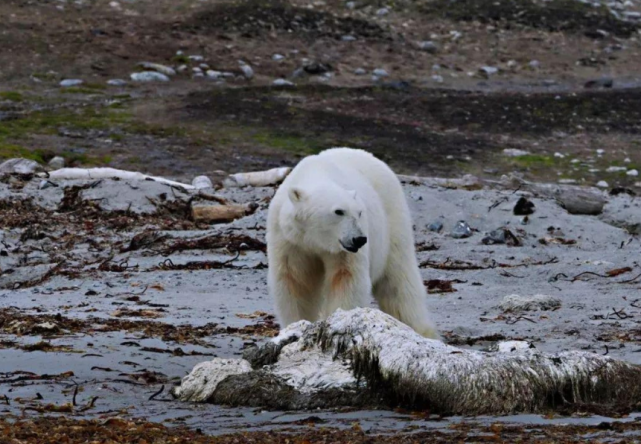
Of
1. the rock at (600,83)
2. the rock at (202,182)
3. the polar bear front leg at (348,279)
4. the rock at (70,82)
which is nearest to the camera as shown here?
the polar bear front leg at (348,279)

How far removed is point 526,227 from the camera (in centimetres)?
1088

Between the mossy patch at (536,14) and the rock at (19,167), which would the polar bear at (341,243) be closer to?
the rock at (19,167)

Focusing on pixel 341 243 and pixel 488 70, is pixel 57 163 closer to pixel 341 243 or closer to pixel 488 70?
pixel 341 243

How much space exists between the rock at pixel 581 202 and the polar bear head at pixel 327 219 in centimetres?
687

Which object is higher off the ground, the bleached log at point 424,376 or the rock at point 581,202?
the bleached log at point 424,376

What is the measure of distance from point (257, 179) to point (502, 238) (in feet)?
12.9

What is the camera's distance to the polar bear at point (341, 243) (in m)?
5.47

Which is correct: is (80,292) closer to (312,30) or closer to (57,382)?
(57,382)

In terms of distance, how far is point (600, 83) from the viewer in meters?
21.6

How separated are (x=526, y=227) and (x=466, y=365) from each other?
6540 millimetres

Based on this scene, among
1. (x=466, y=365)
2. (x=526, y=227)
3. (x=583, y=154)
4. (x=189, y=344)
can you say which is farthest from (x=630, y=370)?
(x=583, y=154)

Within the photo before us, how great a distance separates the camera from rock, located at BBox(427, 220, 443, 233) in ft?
35.2

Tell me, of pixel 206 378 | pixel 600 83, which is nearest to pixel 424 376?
pixel 206 378

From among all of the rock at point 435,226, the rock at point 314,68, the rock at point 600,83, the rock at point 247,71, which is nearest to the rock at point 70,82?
the rock at point 247,71
